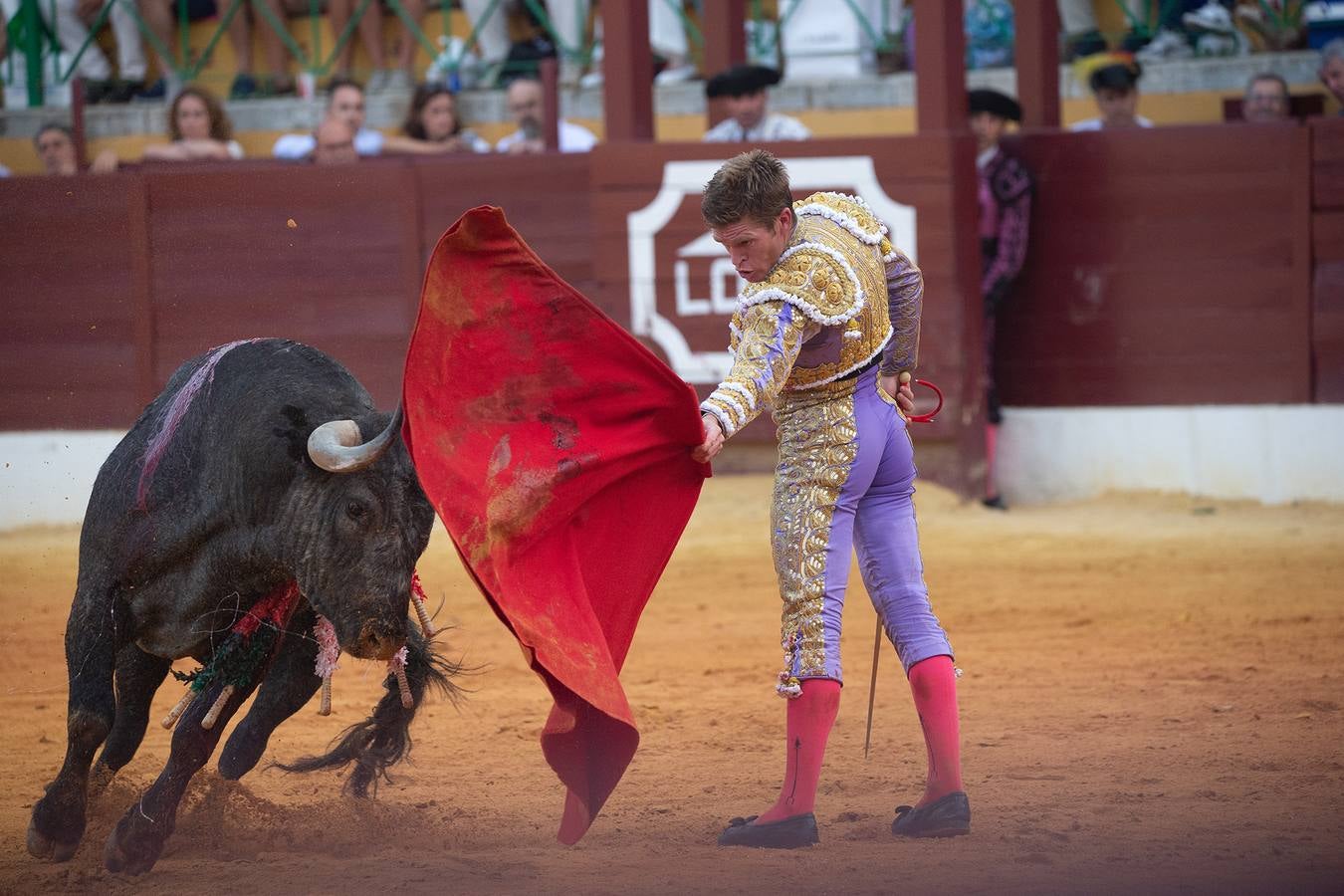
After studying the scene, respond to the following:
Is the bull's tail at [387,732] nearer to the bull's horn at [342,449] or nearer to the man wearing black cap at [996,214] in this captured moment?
the bull's horn at [342,449]

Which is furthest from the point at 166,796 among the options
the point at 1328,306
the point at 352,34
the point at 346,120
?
the point at 352,34

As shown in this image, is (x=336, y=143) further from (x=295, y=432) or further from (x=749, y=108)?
(x=295, y=432)

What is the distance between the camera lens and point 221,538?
3.43m

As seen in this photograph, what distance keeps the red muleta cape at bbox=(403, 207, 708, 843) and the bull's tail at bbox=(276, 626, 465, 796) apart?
62cm

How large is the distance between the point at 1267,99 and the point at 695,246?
2.67 meters

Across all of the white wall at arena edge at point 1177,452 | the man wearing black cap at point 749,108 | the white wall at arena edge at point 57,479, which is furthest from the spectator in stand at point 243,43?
the white wall at arena edge at point 57,479

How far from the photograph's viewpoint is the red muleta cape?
3.20 m

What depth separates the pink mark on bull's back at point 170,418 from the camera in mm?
3465

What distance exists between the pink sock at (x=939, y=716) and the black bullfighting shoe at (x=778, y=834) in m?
0.25

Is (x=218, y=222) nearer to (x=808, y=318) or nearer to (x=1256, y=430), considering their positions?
(x=808, y=318)

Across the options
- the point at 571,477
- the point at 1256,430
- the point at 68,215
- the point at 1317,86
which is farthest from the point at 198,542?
the point at 1317,86

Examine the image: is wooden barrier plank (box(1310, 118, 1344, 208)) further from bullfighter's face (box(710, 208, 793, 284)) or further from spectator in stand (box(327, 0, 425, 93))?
bullfighter's face (box(710, 208, 793, 284))

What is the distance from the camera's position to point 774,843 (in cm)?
342

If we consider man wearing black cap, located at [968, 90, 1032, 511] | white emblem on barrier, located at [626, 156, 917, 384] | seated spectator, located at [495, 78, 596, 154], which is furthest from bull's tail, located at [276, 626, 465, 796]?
seated spectator, located at [495, 78, 596, 154]
